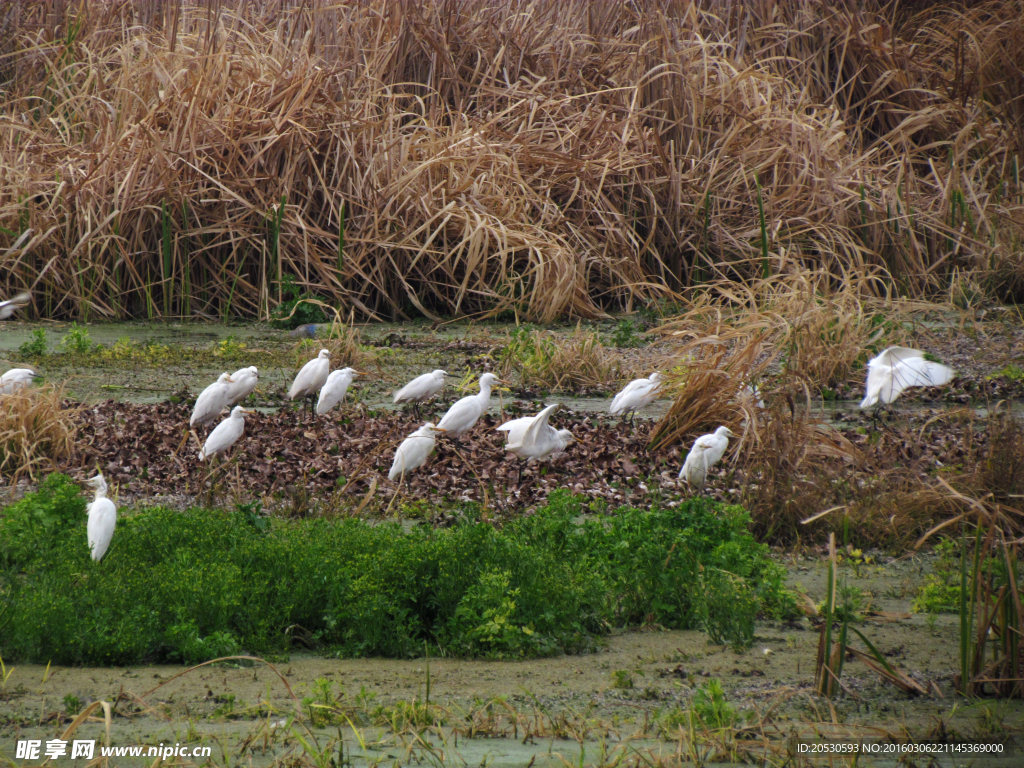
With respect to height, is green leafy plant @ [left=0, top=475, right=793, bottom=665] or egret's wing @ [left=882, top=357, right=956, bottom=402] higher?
green leafy plant @ [left=0, top=475, right=793, bottom=665]

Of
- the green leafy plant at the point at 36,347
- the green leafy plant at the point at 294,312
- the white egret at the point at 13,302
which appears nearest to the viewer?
the white egret at the point at 13,302

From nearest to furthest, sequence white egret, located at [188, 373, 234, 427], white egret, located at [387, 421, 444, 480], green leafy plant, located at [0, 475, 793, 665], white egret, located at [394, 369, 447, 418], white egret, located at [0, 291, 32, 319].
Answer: green leafy plant, located at [0, 475, 793, 665], white egret, located at [387, 421, 444, 480], white egret, located at [188, 373, 234, 427], white egret, located at [0, 291, 32, 319], white egret, located at [394, 369, 447, 418]

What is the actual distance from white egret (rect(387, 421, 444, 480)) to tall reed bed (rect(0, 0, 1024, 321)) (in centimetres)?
458

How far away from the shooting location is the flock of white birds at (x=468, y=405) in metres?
5.33

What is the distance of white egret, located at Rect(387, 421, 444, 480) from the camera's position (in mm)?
5316

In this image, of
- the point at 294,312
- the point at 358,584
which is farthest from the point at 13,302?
the point at 358,584

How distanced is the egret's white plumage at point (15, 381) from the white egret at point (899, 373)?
4980 mm

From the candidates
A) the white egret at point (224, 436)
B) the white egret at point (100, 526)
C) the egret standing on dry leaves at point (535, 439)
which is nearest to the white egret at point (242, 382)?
the white egret at point (224, 436)

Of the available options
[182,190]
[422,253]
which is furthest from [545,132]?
[182,190]

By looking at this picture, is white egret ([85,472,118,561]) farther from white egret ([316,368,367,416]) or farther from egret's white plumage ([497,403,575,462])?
white egret ([316,368,367,416])

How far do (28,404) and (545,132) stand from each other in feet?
23.6

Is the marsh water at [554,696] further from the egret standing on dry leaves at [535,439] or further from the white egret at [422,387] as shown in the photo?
the white egret at [422,387]

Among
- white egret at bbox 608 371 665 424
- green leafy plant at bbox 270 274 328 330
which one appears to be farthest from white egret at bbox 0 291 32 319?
white egret at bbox 608 371 665 424

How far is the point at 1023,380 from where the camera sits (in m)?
7.91
